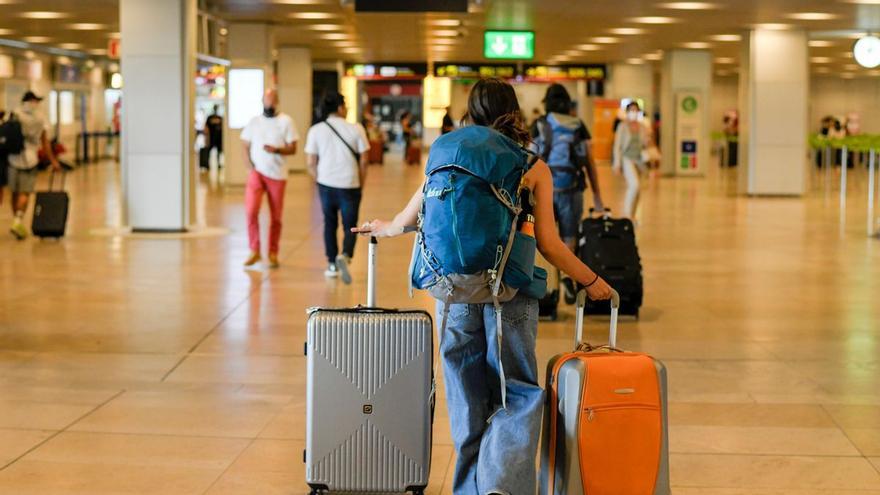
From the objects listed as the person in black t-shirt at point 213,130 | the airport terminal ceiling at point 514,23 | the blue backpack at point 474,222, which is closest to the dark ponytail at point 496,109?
the blue backpack at point 474,222

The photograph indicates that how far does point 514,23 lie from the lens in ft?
90.4

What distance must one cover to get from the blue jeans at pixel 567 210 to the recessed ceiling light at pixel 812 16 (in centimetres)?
1557

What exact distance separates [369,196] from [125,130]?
8.05 metres

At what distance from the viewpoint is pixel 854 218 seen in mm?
20875

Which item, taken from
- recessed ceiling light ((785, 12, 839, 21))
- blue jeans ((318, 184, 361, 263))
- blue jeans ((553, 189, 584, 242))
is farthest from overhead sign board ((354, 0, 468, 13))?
recessed ceiling light ((785, 12, 839, 21))

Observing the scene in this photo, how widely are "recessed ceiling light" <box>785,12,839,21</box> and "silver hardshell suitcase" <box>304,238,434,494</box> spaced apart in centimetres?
2114

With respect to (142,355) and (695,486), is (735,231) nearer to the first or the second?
(142,355)

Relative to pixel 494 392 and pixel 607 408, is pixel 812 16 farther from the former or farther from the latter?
pixel 607 408

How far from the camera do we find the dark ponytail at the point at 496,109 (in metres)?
4.67

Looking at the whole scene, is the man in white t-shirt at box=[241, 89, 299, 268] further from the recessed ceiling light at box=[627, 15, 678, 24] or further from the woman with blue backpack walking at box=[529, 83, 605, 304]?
the recessed ceiling light at box=[627, 15, 678, 24]

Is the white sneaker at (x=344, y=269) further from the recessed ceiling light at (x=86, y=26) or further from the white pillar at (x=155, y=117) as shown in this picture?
the recessed ceiling light at (x=86, y=26)

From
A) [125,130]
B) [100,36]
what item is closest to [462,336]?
[125,130]

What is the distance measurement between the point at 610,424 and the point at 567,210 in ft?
19.7

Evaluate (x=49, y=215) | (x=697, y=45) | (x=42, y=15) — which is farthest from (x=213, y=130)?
(x=49, y=215)
